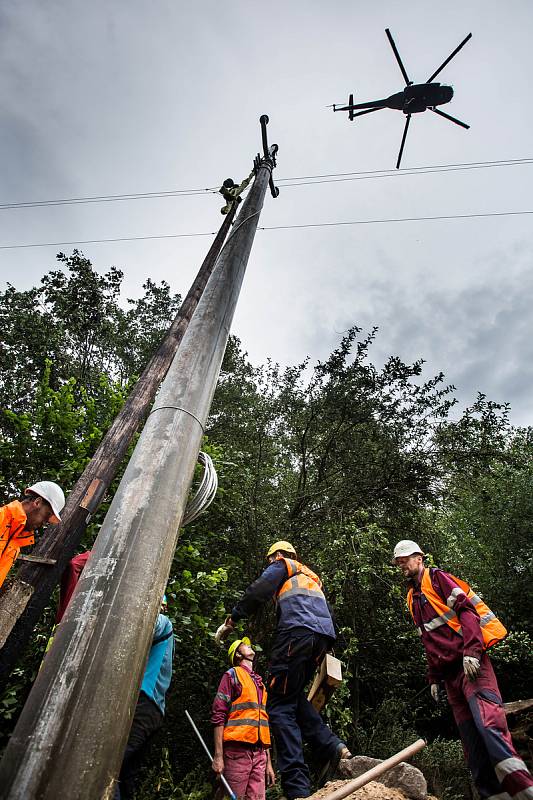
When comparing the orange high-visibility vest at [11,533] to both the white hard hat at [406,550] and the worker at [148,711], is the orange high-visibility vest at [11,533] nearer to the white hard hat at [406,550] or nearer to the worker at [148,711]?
the worker at [148,711]

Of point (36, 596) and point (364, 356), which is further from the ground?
point (364, 356)

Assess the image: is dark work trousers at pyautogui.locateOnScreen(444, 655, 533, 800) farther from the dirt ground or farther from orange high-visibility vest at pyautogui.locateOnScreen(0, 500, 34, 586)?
orange high-visibility vest at pyautogui.locateOnScreen(0, 500, 34, 586)

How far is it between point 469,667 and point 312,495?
6.95m

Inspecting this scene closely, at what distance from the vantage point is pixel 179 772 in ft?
22.7

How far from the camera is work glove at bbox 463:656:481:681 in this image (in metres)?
2.98

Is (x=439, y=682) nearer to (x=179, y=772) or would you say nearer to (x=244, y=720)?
(x=244, y=720)

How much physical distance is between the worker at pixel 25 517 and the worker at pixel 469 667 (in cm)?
283

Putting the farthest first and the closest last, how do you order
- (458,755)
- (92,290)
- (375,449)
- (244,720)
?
1. (92,290)
2. (375,449)
3. (458,755)
4. (244,720)

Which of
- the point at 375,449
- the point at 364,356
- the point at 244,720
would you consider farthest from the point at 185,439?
the point at 364,356

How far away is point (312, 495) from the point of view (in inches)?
390

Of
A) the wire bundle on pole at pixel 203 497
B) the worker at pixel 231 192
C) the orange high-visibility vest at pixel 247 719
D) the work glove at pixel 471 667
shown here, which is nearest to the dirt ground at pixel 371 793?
the work glove at pixel 471 667

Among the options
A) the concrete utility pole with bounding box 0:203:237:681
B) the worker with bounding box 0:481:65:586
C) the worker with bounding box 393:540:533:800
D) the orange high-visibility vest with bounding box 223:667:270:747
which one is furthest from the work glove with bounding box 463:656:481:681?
the worker with bounding box 0:481:65:586

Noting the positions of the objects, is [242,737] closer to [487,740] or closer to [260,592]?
[260,592]

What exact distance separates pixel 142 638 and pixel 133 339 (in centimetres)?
1345
